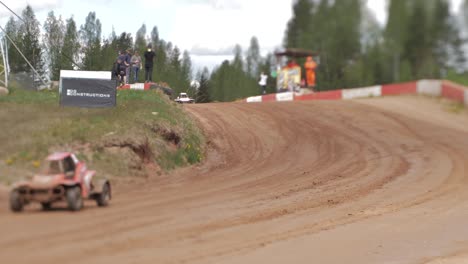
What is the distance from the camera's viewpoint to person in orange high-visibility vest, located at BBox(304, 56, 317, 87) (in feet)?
136

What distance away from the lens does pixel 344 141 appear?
2133 cm

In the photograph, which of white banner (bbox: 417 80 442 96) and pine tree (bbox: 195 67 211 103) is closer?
pine tree (bbox: 195 67 211 103)

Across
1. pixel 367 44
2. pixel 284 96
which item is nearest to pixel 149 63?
pixel 367 44

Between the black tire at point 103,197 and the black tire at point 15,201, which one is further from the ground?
the black tire at point 15,201

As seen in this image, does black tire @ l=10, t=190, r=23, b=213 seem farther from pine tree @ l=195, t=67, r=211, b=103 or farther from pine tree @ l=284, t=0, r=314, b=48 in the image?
pine tree @ l=284, t=0, r=314, b=48

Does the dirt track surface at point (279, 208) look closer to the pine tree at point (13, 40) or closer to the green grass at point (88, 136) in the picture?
the green grass at point (88, 136)

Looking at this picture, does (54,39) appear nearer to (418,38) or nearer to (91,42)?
(91,42)

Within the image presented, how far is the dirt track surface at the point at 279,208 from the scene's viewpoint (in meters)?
8.14

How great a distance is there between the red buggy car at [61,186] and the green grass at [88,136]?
0.22 m

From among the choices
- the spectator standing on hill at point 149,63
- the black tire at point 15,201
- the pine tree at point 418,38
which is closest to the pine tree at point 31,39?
the spectator standing on hill at point 149,63

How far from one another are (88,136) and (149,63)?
949 cm

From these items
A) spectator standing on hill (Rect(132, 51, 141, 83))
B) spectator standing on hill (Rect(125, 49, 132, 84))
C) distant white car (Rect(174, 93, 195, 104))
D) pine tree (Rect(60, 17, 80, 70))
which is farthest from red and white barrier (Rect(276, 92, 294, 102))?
pine tree (Rect(60, 17, 80, 70))

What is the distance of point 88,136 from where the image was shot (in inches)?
367

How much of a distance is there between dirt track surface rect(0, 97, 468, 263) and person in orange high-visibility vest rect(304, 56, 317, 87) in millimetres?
18318
